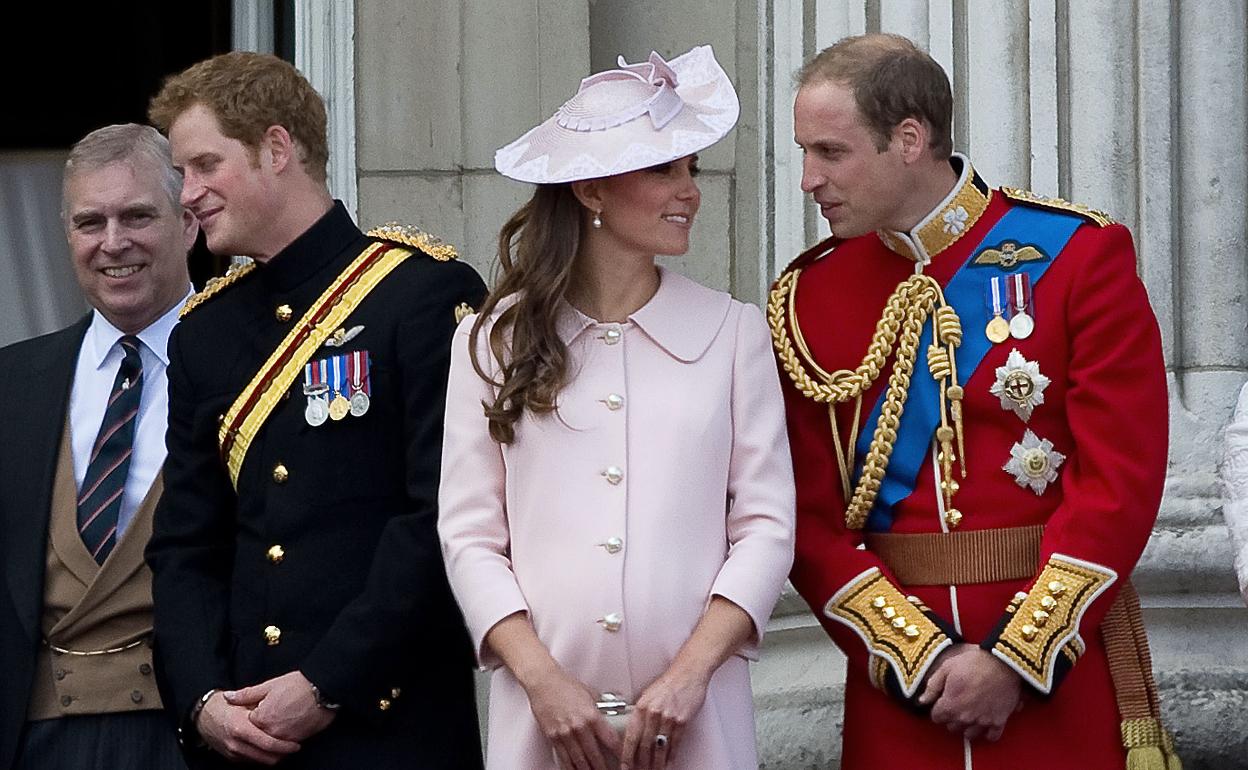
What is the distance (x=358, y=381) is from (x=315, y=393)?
76 millimetres

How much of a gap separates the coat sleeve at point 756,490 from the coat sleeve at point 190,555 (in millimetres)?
900

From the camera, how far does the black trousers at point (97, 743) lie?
4297mm

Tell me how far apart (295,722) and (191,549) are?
1.39ft

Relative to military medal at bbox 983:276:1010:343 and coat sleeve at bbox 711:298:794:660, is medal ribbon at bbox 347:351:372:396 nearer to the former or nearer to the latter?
coat sleeve at bbox 711:298:794:660

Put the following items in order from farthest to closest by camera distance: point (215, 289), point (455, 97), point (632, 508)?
point (455, 97)
point (215, 289)
point (632, 508)

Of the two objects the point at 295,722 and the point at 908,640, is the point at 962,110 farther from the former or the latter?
the point at 295,722

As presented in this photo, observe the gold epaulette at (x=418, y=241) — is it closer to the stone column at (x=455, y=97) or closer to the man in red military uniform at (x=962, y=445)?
the man in red military uniform at (x=962, y=445)

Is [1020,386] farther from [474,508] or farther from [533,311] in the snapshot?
[474,508]

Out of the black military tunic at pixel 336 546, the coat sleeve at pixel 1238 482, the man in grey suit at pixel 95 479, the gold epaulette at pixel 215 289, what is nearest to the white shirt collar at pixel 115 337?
the man in grey suit at pixel 95 479

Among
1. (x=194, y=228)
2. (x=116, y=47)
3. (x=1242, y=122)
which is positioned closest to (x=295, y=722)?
(x=194, y=228)

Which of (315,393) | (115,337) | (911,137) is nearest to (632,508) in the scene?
(315,393)

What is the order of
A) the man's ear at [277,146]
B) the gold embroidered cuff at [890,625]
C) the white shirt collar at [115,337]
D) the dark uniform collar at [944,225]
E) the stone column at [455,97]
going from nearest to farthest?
the gold embroidered cuff at [890,625], the dark uniform collar at [944,225], the man's ear at [277,146], the white shirt collar at [115,337], the stone column at [455,97]

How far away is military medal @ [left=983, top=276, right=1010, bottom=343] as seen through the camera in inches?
150

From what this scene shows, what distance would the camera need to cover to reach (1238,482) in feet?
12.4
